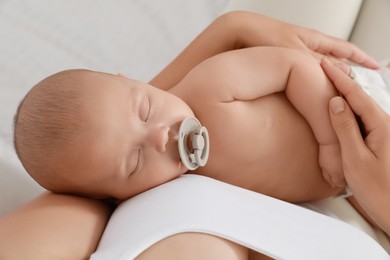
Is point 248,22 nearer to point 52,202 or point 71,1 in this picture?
point 71,1

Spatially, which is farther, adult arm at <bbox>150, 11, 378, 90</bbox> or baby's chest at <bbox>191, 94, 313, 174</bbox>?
adult arm at <bbox>150, 11, 378, 90</bbox>

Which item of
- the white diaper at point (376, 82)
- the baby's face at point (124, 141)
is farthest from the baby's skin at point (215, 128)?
the white diaper at point (376, 82)

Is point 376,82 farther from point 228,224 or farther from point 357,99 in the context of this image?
point 228,224

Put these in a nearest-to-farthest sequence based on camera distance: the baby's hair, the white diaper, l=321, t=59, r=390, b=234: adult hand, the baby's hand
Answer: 1. the baby's hair
2. l=321, t=59, r=390, b=234: adult hand
3. the baby's hand
4. the white diaper

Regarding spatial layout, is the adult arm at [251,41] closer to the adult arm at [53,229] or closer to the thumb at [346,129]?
the thumb at [346,129]

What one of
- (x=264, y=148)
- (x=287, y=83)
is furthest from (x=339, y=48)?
(x=264, y=148)

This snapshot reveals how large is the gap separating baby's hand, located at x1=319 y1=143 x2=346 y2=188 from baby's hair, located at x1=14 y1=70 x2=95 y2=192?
1.63ft

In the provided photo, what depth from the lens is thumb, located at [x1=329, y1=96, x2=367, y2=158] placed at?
40.5 inches

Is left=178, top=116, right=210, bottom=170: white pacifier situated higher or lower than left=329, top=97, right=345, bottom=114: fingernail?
lower

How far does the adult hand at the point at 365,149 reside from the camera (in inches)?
39.4

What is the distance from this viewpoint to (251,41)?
54.2 inches

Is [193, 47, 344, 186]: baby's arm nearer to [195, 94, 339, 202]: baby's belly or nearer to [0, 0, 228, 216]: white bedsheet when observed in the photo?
[195, 94, 339, 202]: baby's belly

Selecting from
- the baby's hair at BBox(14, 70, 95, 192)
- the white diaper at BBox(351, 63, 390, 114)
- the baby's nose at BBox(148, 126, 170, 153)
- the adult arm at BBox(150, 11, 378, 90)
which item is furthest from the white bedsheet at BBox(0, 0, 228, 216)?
the white diaper at BBox(351, 63, 390, 114)

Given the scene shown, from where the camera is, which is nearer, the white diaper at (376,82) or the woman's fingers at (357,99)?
the woman's fingers at (357,99)
